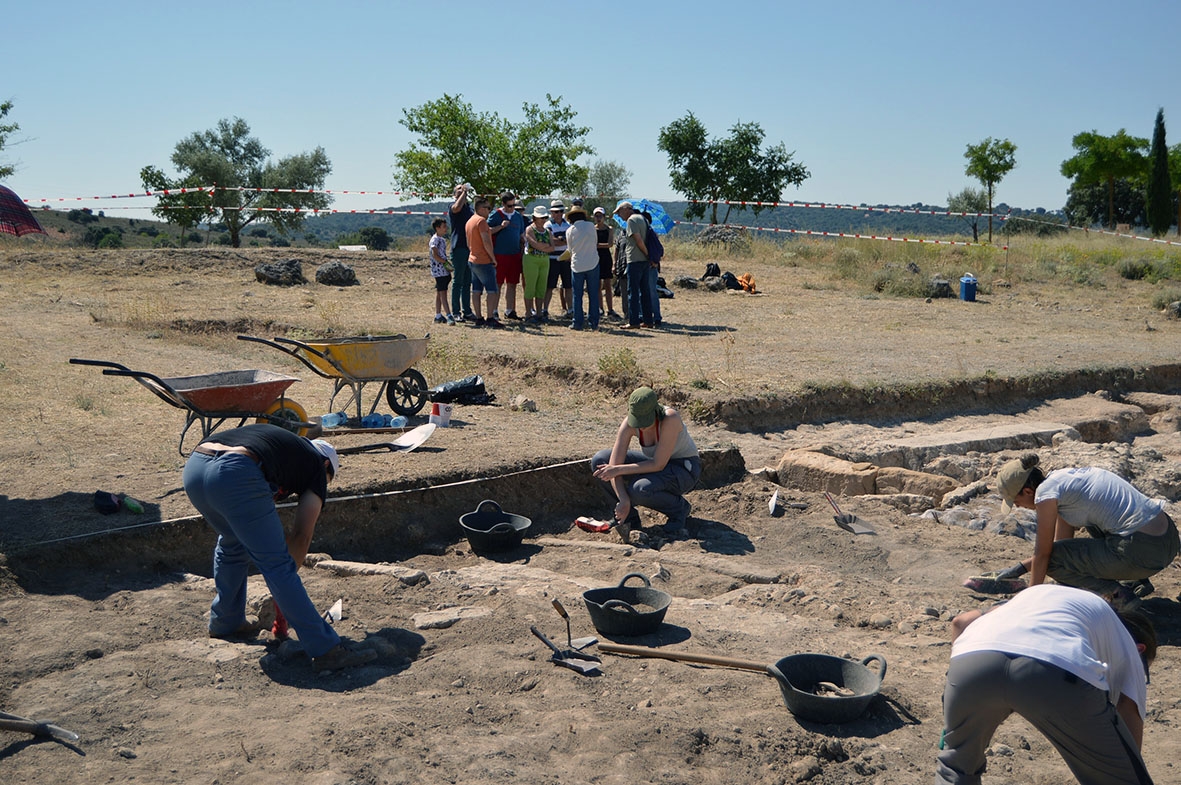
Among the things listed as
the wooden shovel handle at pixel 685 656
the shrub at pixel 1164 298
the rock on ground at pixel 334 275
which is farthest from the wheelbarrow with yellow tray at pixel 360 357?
the shrub at pixel 1164 298

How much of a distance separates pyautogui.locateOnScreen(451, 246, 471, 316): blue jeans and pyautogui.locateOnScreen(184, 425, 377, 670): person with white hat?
9.78 metres

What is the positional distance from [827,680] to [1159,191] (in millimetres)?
48867

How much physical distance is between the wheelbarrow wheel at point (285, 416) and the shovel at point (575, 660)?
Result: 336 centimetres

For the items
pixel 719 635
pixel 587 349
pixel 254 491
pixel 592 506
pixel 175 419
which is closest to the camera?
pixel 254 491

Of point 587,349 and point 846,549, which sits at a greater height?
point 587,349

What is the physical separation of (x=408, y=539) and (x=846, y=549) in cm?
310

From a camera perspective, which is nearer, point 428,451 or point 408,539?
point 408,539

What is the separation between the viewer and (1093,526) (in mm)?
5191

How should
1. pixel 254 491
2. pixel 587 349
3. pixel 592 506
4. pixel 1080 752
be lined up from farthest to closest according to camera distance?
pixel 587 349, pixel 592 506, pixel 254 491, pixel 1080 752

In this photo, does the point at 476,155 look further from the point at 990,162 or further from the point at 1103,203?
the point at 1103,203

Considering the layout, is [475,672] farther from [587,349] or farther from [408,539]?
[587,349]

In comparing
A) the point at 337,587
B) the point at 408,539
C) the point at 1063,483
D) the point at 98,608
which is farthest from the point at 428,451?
the point at 1063,483

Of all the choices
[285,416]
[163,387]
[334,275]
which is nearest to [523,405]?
[285,416]

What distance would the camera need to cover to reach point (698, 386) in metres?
10.0
